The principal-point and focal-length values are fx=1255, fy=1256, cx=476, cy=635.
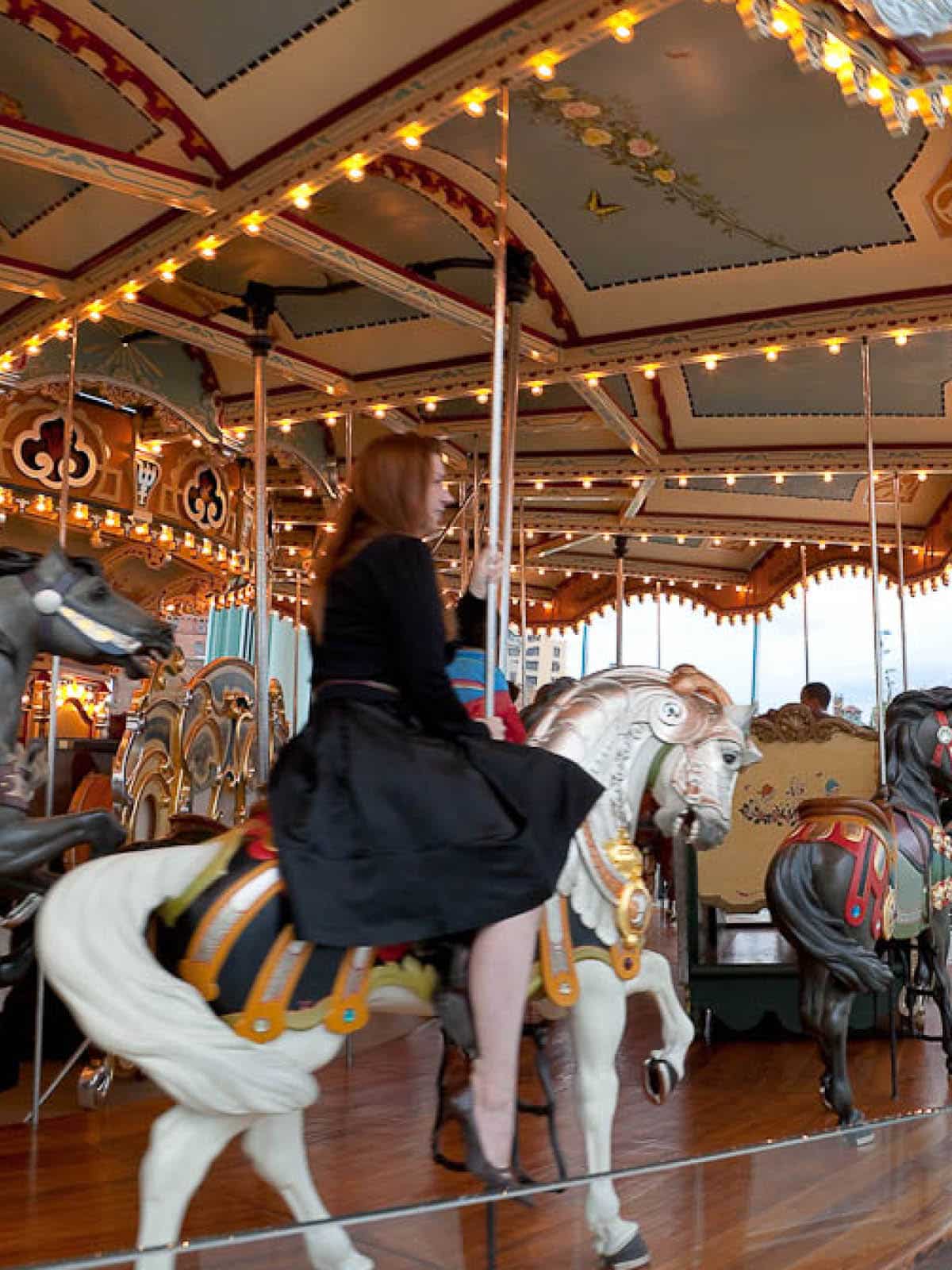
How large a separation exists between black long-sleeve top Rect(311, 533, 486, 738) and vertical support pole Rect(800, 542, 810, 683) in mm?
8721

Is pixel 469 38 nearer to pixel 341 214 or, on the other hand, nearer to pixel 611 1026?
pixel 341 214

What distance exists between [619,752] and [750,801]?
364 cm

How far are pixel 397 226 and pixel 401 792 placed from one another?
3.53m

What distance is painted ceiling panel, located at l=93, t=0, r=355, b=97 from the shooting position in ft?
11.3

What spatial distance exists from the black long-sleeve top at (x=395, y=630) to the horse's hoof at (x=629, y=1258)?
1.23 metres

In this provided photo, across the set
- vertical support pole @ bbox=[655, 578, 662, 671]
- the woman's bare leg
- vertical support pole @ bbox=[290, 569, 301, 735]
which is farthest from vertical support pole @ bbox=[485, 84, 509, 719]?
vertical support pole @ bbox=[655, 578, 662, 671]

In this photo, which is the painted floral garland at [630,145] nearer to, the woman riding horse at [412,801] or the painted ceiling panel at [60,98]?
the painted ceiling panel at [60,98]

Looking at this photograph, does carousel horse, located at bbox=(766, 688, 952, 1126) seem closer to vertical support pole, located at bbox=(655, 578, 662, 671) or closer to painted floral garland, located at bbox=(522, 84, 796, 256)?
painted floral garland, located at bbox=(522, 84, 796, 256)

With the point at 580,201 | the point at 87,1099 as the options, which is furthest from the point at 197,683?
the point at 580,201

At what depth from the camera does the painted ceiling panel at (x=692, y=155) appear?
12.5 feet

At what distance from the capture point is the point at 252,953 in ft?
6.97

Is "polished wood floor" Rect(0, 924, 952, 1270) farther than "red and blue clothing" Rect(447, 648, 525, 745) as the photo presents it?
No

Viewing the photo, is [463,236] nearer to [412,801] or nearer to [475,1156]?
[412,801]

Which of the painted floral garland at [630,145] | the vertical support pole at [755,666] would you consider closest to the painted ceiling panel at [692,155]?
the painted floral garland at [630,145]
